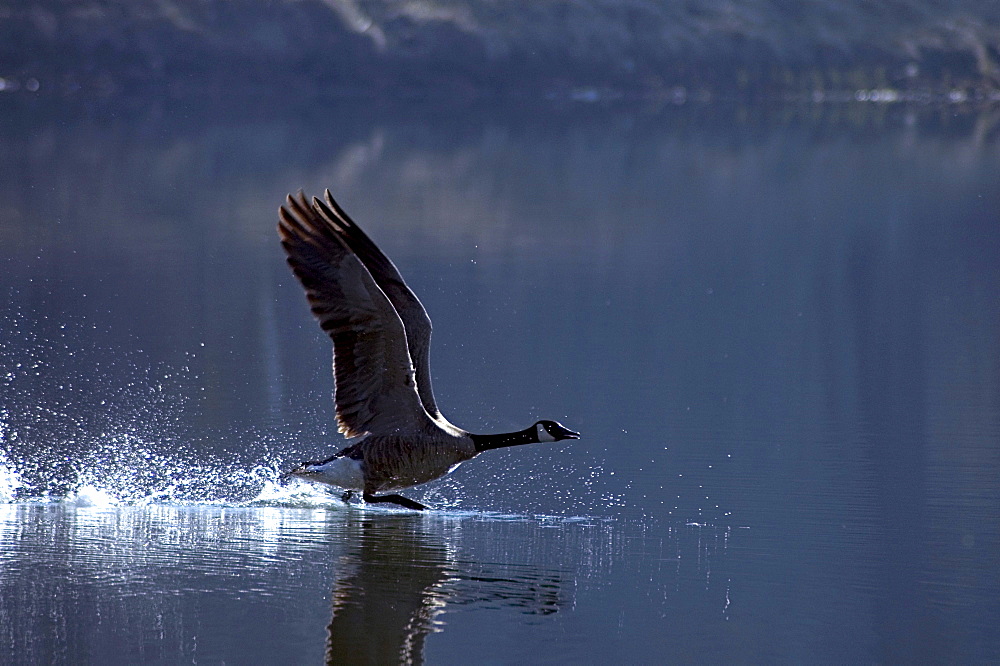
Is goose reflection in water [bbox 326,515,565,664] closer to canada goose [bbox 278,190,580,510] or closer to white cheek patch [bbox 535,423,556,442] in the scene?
canada goose [bbox 278,190,580,510]

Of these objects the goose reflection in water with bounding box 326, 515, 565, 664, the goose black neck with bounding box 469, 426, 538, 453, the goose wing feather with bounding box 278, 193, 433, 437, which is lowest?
the goose reflection in water with bounding box 326, 515, 565, 664

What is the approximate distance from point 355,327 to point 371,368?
0.87ft

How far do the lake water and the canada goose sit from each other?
271mm

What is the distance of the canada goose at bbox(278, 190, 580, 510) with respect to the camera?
8.26m

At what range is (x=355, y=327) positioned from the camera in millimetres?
8281

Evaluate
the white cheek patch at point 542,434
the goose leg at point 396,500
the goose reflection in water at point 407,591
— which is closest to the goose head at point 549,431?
the white cheek patch at point 542,434

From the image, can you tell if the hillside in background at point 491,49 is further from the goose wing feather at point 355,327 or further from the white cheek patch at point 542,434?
the white cheek patch at point 542,434

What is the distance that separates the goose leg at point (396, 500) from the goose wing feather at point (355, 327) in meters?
0.34

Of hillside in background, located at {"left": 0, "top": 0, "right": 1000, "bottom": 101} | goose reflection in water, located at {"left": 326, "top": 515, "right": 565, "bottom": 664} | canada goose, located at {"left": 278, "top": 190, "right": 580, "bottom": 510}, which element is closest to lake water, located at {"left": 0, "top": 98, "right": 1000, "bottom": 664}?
goose reflection in water, located at {"left": 326, "top": 515, "right": 565, "bottom": 664}

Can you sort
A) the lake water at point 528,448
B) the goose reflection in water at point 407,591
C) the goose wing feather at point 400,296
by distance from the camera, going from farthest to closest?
1. the goose wing feather at point 400,296
2. the lake water at point 528,448
3. the goose reflection in water at point 407,591

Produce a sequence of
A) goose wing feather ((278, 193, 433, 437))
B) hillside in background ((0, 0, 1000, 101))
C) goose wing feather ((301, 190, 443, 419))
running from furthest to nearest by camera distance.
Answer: hillside in background ((0, 0, 1000, 101))
goose wing feather ((301, 190, 443, 419))
goose wing feather ((278, 193, 433, 437))

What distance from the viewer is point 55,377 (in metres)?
11.7

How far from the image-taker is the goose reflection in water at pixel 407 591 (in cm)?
624

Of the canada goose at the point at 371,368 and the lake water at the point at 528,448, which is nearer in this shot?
the lake water at the point at 528,448
